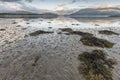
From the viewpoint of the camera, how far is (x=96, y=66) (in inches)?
753

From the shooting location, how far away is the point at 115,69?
18547 mm

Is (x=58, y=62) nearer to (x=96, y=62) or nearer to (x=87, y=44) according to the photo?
(x=96, y=62)

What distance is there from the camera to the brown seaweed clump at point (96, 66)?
1658 centimetres

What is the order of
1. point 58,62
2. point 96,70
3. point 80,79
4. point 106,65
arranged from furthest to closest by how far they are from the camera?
point 58,62 < point 106,65 < point 96,70 < point 80,79

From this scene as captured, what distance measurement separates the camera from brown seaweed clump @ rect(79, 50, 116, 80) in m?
16.6

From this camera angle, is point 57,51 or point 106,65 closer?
point 106,65

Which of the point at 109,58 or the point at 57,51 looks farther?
the point at 57,51

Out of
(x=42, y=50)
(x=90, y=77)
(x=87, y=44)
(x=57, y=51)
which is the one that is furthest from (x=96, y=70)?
(x=87, y=44)

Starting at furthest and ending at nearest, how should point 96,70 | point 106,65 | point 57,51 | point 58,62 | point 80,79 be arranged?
1. point 57,51
2. point 58,62
3. point 106,65
4. point 96,70
5. point 80,79

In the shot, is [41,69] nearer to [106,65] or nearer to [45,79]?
[45,79]

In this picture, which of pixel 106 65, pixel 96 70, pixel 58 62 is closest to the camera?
pixel 96 70

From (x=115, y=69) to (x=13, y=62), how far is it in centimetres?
1149

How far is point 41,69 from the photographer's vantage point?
61.4ft

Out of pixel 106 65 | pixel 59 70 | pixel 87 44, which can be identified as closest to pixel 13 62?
pixel 59 70
